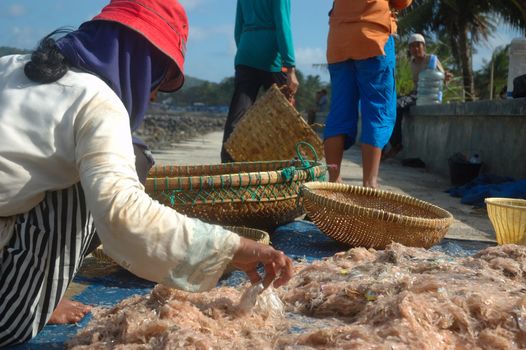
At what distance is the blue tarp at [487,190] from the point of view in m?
5.34

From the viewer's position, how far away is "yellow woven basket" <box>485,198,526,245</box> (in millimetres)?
3074

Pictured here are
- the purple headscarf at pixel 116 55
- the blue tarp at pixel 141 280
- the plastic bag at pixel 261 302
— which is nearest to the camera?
the purple headscarf at pixel 116 55

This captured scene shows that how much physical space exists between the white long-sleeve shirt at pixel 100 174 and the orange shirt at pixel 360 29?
9.73 feet

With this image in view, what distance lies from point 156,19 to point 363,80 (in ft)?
9.08

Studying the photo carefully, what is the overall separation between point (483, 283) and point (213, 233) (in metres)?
1.06

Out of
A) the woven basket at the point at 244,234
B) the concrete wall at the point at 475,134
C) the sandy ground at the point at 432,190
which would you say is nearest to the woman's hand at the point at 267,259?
the woven basket at the point at 244,234

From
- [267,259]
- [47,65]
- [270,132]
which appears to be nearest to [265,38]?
[270,132]

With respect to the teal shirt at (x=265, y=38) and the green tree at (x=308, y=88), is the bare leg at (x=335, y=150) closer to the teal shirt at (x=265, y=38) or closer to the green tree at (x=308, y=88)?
the teal shirt at (x=265, y=38)

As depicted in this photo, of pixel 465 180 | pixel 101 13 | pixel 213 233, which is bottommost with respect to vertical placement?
pixel 465 180

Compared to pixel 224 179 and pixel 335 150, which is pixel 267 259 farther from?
pixel 335 150

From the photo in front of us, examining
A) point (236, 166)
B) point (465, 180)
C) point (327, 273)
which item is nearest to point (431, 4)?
point (465, 180)

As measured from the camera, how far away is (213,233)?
5.28 feet

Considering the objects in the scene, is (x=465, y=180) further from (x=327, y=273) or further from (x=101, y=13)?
(x=101, y=13)

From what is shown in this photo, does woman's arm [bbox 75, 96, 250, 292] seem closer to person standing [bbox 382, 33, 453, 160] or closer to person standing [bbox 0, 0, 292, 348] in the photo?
person standing [bbox 0, 0, 292, 348]
